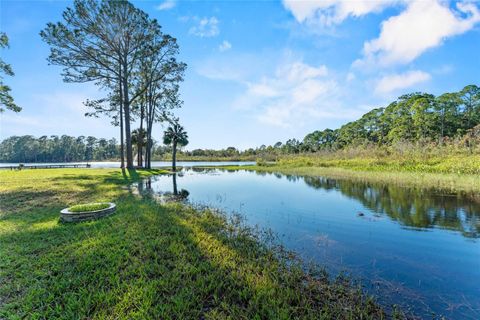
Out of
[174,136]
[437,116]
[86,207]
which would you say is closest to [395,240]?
[86,207]

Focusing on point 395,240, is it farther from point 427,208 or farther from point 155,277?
point 155,277

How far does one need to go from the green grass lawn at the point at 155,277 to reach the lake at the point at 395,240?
77 centimetres

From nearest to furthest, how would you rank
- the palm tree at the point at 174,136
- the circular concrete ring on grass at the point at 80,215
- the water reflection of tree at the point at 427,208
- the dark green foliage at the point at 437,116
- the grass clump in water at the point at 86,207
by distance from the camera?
1. the circular concrete ring on grass at the point at 80,215
2. the grass clump in water at the point at 86,207
3. the water reflection of tree at the point at 427,208
4. the palm tree at the point at 174,136
5. the dark green foliage at the point at 437,116

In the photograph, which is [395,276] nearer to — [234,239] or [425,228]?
[234,239]

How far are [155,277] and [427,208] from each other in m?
9.98

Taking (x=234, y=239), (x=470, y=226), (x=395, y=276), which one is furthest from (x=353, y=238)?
(x=470, y=226)

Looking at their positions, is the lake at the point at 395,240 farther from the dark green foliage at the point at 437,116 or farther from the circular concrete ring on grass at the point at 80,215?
the dark green foliage at the point at 437,116

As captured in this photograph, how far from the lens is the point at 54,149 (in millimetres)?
82750

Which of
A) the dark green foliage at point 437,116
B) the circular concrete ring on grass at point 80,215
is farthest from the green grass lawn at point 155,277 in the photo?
the dark green foliage at point 437,116

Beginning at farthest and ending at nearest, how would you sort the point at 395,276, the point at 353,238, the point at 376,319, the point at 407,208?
the point at 407,208, the point at 353,238, the point at 395,276, the point at 376,319

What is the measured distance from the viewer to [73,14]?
56.4 feet

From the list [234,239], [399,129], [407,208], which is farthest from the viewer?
[399,129]

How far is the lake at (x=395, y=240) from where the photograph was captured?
3.24m

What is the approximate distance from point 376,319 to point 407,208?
303 inches
